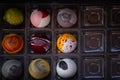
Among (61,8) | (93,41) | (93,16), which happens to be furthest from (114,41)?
(61,8)

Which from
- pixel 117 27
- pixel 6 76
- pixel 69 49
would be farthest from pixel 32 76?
pixel 117 27

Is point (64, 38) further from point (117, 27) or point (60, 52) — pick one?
point (117, 27)

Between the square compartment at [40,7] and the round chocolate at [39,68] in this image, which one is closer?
the round chocolate at [39,68]

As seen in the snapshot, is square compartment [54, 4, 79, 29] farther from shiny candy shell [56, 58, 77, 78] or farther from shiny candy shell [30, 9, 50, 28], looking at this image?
shiny candy shell [56, 58, 77, 78]

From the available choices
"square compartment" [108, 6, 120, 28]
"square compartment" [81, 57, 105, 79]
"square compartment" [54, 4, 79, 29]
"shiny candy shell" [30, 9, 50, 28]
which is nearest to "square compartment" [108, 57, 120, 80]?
"square compartment" [81, 57, 105, 79]

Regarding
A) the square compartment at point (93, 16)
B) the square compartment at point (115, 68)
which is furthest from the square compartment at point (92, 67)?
the square compartment at point (93, 16)

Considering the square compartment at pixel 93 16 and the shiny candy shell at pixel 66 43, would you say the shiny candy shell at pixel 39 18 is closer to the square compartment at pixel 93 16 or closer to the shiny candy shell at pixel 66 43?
the shiny candy shell at pixel 66 43
